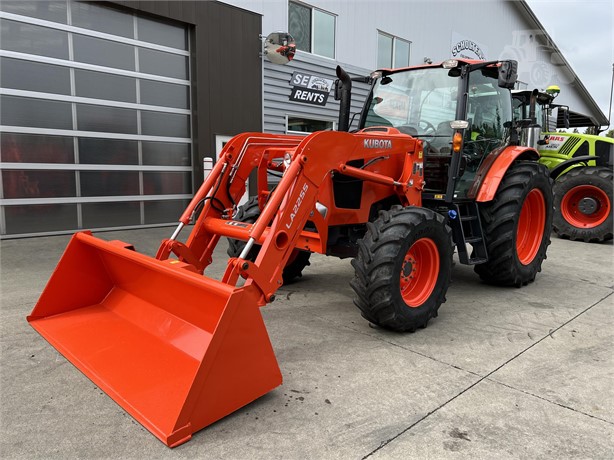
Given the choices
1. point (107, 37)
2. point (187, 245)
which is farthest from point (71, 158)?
point (187, 245)

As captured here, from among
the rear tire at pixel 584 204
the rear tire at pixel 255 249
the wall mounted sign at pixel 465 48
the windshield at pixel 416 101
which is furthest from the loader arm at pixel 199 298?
the wall mounted sign at pixel 465 48

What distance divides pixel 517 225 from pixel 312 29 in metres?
7.21

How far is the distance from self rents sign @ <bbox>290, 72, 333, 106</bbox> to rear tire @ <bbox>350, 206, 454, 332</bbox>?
278 inches

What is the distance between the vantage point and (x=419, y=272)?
3.81 meters

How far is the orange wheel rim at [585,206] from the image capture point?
786 cm

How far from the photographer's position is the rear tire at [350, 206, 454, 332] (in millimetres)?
3258

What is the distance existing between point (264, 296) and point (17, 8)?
674 centimetres

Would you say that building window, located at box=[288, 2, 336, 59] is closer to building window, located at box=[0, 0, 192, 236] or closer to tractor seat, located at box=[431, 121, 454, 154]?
building window, located at box=[0, 0, 192, 236]

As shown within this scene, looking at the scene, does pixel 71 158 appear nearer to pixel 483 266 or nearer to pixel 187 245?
pixel 187 245

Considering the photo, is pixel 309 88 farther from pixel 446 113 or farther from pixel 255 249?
pixel 255 249

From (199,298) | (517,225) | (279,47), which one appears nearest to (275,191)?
(199,298)

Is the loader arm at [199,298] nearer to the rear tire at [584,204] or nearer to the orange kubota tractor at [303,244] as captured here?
the orange kubota tractor at [303,244]

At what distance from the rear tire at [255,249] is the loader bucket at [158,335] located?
1083mm

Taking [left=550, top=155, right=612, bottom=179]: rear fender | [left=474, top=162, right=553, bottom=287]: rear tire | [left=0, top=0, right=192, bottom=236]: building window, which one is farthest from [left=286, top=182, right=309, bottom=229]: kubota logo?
[left=550, top=155, right=612, bottom=179]: rear fender
